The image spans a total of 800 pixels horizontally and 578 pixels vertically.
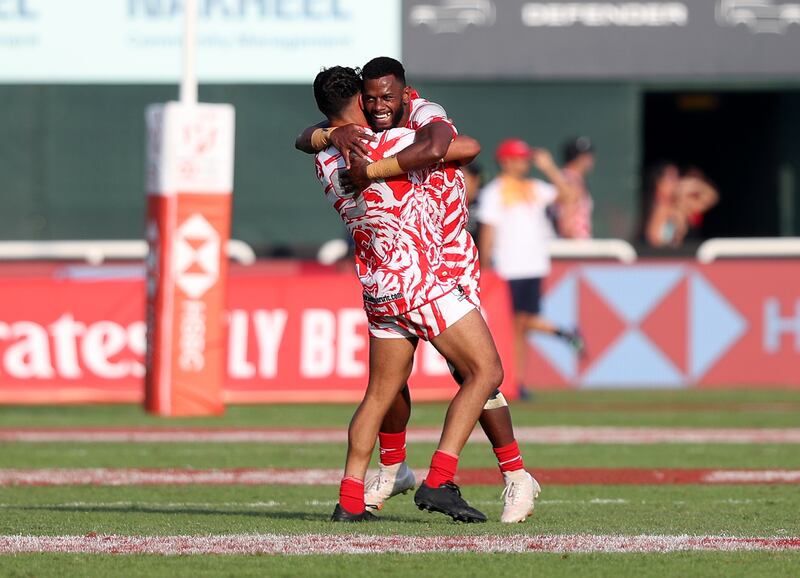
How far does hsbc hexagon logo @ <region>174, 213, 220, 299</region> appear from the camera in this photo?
47.9 feet

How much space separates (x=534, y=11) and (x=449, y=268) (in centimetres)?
1357

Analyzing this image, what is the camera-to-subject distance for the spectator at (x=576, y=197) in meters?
18.4

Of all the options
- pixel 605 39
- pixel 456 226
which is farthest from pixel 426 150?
pixel 605 39

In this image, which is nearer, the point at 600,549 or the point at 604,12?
the point at 600,549

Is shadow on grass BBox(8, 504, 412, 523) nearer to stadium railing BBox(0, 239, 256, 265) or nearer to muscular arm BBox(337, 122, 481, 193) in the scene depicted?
muscular arm BBox(337, 122, 481, 193)

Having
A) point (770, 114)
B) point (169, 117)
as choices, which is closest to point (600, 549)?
point (169, 117)

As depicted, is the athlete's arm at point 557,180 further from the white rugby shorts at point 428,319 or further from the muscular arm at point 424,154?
the muscular arm at point 424,154

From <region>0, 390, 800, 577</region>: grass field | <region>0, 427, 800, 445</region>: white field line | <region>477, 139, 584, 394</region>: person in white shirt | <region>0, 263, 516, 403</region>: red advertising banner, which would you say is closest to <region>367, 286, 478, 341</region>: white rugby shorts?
<region>0, 390, 800, 577</region>: grass field

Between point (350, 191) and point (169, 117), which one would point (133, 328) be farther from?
point (350, 191)

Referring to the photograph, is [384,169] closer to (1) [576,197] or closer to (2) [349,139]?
(2) [349,139]

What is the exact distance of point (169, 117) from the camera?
14.5 m

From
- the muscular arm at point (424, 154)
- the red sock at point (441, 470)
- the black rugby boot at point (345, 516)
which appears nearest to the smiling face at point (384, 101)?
the muscular arm at point (424, 154)

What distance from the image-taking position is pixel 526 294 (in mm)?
16281

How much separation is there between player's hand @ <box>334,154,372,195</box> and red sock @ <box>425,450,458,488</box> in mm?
1126
